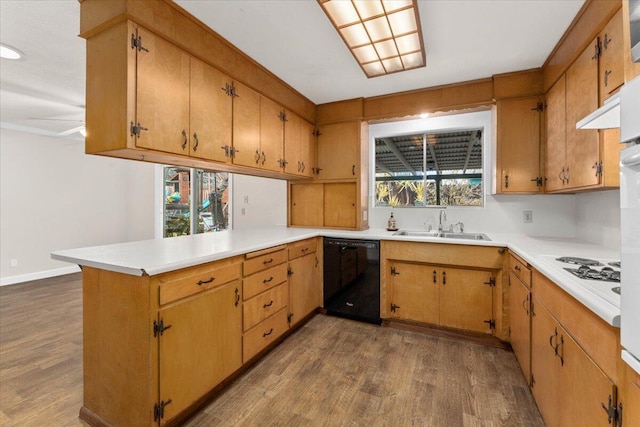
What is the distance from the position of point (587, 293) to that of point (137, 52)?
8.14 ft

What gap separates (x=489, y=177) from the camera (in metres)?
3.05

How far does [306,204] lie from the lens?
3736mm

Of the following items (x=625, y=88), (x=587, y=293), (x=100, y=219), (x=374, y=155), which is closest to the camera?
(x=625, y=88)

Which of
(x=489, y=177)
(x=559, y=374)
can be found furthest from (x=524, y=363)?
(x=489, y=177)

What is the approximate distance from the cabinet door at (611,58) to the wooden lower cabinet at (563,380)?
1254 millimetres

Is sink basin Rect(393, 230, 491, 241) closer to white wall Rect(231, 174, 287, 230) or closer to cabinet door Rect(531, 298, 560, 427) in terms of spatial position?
cabinet door Rect(531, 298, 560, 427)

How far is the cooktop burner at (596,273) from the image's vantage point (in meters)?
1.23

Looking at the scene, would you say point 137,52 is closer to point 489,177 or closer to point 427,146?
point 427,146

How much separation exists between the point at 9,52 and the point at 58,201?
3.47 m

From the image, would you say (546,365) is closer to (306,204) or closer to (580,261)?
(580,261)

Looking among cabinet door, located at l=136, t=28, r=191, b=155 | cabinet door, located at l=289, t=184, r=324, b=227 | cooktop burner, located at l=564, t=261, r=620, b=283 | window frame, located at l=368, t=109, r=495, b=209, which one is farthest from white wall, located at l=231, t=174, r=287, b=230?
cooktop burner, located at l=564, t=261, r=620, b=283

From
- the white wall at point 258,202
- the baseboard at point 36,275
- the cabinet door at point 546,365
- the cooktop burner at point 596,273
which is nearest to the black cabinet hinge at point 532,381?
the cabinet door at point 546,365

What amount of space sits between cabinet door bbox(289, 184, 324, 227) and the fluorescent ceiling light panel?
159cm

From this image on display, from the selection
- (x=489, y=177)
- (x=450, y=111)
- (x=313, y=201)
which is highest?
(x=450, y=111)
